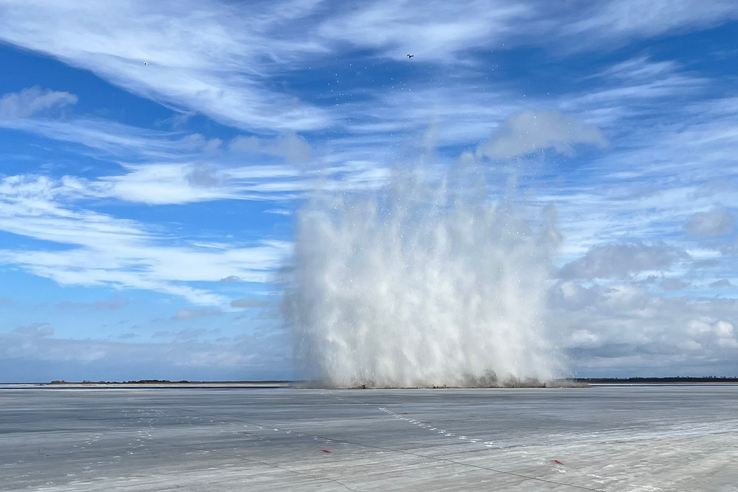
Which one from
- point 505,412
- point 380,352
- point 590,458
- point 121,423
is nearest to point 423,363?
point 380,352

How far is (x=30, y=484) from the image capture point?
1919 centimetres

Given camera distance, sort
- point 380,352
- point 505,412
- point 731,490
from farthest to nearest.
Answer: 1. point 380,352
2. point 505,412
3. point 731,490

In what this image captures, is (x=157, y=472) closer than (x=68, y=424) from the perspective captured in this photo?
Yes

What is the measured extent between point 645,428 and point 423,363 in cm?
9948

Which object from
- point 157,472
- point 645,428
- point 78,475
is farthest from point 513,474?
point 645,428

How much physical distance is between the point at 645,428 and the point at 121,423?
28401mm

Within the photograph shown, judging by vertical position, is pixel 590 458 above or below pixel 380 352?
below

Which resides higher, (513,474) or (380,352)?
(380,352)

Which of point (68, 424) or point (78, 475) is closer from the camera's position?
point (78, 475)

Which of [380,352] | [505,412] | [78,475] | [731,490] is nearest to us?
[731,490]

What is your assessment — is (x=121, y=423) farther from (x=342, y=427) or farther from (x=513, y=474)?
(x=513, y=474)

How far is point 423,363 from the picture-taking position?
13450 cm

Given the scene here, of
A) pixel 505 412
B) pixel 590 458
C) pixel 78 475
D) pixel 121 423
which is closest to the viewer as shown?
pixel 78 475

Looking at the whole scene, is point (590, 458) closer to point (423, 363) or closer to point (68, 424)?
point (68, 424)
